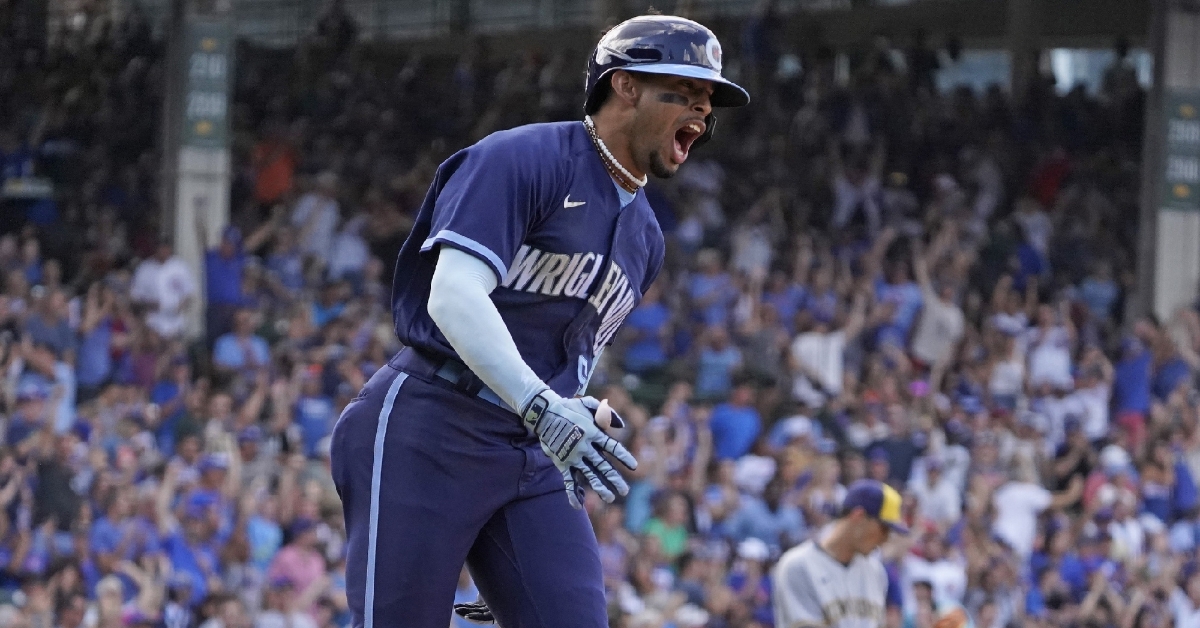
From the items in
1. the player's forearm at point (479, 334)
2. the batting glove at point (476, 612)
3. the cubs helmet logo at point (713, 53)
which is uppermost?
the cubs helmet logo at point (713, 53)

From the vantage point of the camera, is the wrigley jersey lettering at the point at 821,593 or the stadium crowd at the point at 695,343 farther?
the stadium crowd at the point at 695,343

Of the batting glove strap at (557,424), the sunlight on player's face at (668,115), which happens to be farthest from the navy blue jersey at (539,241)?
the batting glove strap at (557,424)

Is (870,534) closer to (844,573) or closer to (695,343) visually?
(844,573)

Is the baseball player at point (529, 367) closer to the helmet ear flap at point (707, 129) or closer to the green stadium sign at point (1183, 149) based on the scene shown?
the helmet ear flap at point (707, 129)

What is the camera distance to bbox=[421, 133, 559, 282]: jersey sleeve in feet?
10.3

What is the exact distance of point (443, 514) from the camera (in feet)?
11.0

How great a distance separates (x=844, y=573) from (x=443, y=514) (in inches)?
135

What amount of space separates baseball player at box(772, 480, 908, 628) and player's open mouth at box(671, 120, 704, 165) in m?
3.30

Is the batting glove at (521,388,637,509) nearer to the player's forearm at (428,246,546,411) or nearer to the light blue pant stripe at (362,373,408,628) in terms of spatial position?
the player's forearm at (428,246,546,411)

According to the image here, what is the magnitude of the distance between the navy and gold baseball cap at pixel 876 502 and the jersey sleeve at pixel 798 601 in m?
0.32

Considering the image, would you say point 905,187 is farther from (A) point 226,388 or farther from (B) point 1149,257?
(A) point 226,388

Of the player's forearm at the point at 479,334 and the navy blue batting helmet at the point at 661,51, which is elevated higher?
the navy blue batting helmet at the point at 661,51

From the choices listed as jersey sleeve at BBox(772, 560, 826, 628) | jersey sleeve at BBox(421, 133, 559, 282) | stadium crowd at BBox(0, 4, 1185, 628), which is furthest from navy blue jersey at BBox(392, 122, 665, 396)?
stadium crowd at BBox(0, 4, 1185, 628)

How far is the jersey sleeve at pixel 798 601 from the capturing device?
6.40 m
